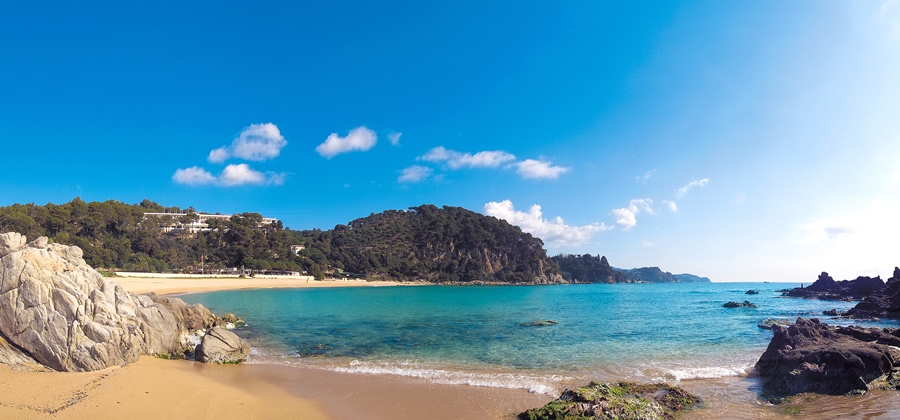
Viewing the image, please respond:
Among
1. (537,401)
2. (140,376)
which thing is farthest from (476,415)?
(140,376)

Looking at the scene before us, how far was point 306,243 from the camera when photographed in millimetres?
136000

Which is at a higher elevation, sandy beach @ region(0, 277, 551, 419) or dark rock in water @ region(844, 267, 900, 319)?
dark rock in water @ region(844, 267, 900, 319)

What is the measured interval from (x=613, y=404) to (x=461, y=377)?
5432 mm


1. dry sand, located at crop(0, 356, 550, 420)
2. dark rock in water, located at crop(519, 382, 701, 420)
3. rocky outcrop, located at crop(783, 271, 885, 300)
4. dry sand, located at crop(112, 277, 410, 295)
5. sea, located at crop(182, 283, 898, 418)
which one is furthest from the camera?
rocky outcrop, located at crop(783, 271, 885, 300)

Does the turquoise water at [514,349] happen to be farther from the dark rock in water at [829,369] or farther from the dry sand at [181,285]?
the dry sand at [181,285]

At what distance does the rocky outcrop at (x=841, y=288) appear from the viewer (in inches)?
2379

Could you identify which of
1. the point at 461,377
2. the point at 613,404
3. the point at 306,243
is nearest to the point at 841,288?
the point at 461,377

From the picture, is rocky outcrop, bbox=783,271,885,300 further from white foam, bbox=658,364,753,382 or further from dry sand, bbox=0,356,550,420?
dry sand, bbox=0,356,550,420

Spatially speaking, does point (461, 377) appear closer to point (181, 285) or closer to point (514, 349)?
point (514, 349)

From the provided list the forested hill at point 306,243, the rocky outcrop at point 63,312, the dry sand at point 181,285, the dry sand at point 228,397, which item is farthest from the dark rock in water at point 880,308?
the forested hill at point 306,243

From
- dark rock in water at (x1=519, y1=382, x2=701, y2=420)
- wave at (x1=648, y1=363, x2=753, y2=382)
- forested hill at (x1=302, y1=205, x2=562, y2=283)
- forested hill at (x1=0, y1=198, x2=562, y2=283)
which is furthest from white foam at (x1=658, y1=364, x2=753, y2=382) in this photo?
forested hill at (x1=302, y1=205, x2=562, y2=283)

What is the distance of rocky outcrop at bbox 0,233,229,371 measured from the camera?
34.6ft

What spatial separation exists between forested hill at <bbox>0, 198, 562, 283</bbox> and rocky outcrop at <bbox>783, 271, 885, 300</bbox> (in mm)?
91870

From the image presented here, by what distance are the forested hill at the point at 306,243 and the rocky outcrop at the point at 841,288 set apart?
301ft
